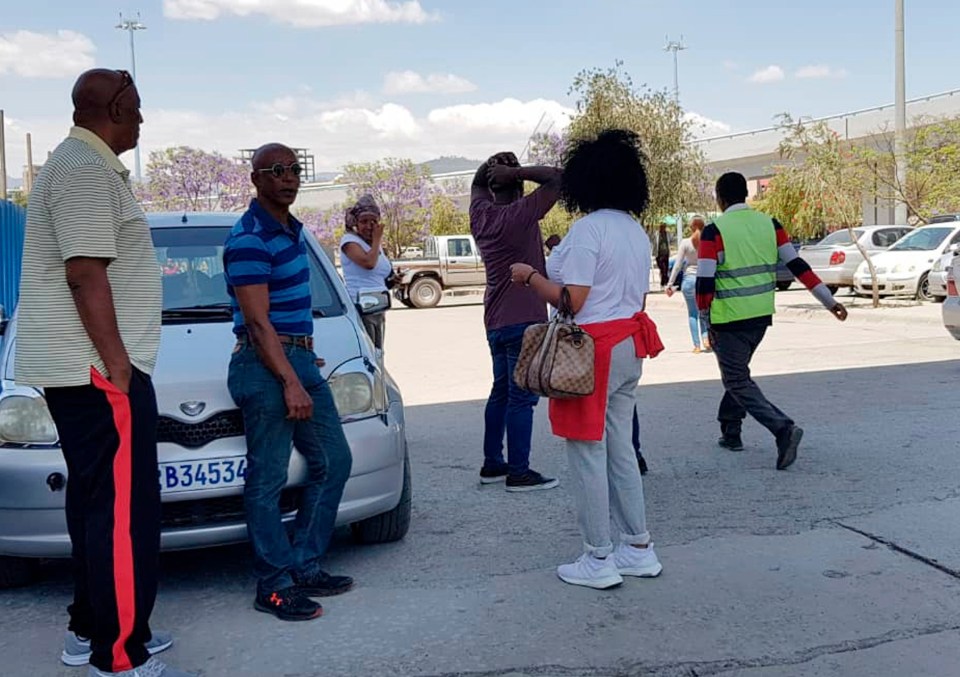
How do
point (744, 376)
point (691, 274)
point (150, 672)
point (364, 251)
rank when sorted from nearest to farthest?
point (150, 672) < point (744, 376) < point (364, 251) < point (691, 274)

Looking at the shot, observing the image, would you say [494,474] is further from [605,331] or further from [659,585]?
[605,331]

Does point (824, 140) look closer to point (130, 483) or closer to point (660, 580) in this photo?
point (660, 580)

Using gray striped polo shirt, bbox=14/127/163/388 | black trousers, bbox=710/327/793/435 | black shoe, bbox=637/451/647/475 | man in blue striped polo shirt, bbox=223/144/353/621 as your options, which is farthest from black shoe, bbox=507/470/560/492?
gray striped polo shirt, bbox=14/127/163/388

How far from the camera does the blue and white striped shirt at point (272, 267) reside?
4.14 meters

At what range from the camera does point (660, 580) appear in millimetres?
4508

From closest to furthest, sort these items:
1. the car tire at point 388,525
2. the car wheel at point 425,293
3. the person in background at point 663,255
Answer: the car tire at point 388,525 < the car wheel at point 425,293 < the person in background at point 663,255

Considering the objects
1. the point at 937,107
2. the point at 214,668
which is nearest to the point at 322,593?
the point at 214,668

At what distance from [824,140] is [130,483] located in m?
19.7

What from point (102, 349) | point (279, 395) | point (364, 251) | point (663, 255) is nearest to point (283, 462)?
point (279, 395)

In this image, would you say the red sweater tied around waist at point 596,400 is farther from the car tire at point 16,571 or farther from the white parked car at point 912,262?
the white parked car at point 912,262

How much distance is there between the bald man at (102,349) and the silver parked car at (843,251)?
19.1 meters

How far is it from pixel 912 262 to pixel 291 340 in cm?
1771

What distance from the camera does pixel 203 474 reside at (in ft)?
14.0

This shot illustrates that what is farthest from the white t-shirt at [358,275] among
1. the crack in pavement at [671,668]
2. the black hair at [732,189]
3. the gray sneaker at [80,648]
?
the crack in pavement at [671,668]
